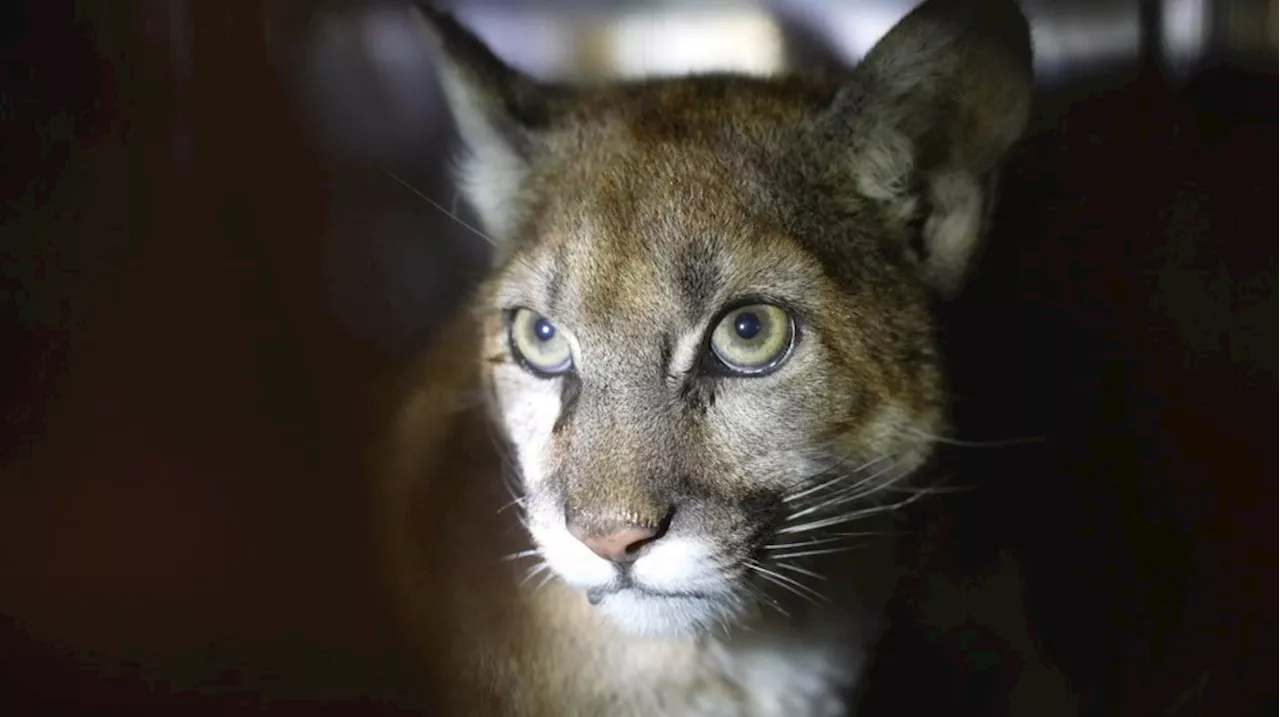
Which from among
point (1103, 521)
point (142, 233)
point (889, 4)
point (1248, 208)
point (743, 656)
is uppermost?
point (889, 4)

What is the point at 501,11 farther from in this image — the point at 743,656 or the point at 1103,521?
the point at 1103,521

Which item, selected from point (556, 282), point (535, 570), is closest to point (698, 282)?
point (556, 282)

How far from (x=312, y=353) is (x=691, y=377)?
567 millimetres

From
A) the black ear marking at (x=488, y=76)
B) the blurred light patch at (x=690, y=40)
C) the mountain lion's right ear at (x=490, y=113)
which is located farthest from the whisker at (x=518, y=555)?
the blurred light patch at (x=690, y=40)

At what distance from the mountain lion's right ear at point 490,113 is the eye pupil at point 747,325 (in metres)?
0.40

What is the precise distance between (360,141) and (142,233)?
1.25 feet

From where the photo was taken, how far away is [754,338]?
4.25 ft

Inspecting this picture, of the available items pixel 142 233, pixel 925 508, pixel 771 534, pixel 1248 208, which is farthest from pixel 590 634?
pixel 1248 208

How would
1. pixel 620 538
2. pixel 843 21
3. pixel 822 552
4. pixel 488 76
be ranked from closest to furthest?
pixel 620 538 → pixel 822 552 → pixel 488 76 → pixel 843 21

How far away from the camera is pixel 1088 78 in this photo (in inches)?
61.2

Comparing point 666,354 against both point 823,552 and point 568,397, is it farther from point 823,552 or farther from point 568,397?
point 823,552

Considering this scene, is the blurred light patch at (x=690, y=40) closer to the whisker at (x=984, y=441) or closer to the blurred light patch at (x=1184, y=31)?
the blurred light patch at (x=1184, y=31)

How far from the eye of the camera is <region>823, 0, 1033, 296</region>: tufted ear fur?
1.32 meters

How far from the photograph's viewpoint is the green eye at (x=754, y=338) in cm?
129
